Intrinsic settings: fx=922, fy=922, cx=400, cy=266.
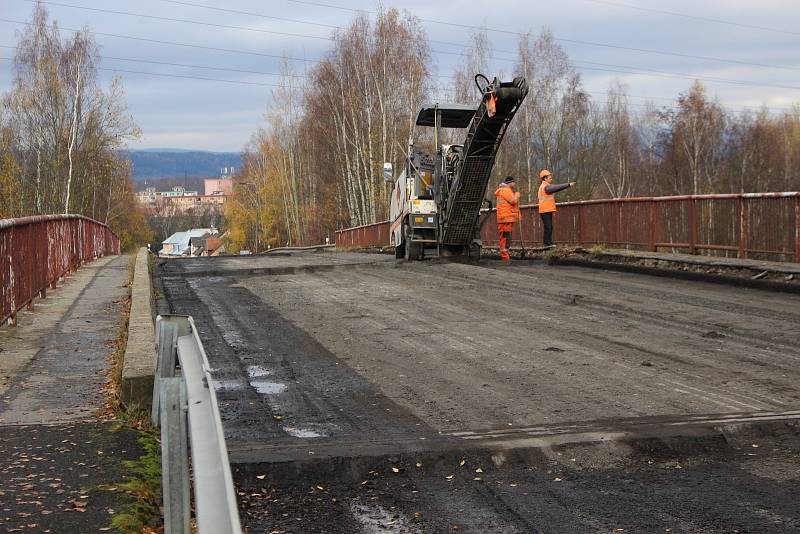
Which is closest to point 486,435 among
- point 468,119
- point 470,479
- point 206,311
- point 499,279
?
point 470,479

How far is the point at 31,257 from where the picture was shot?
1041 cm

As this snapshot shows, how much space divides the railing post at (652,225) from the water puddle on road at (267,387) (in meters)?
12.9

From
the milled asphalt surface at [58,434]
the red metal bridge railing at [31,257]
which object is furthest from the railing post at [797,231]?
the red metal bridge railing at [31,257]

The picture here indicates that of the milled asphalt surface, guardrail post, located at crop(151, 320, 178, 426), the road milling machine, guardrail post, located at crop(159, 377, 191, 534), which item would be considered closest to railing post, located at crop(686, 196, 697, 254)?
the road milling machine

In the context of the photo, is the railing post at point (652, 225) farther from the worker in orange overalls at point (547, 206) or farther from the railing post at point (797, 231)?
the railing post at point (797, 231)

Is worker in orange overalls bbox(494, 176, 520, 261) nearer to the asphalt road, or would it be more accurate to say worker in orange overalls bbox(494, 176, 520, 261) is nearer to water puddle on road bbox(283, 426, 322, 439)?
the asphalt road

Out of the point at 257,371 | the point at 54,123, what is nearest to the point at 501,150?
the point at 54,123

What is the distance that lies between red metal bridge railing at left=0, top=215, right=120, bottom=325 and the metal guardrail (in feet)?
17.1

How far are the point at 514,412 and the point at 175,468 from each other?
3.54m

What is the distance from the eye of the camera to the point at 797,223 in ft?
48.4

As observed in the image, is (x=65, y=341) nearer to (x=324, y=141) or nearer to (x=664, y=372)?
(x=664, y=372)

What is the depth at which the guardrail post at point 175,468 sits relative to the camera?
2.88 m

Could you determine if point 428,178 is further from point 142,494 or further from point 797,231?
point 142,494

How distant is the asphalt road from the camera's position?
14.3ft
